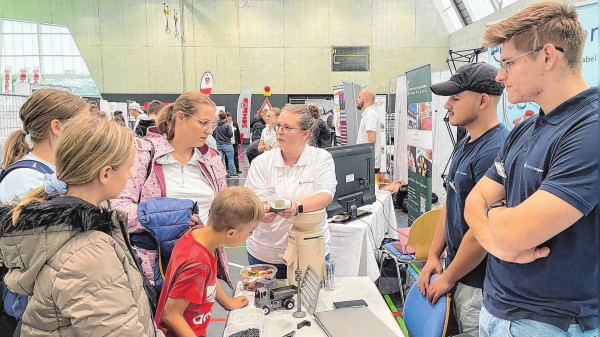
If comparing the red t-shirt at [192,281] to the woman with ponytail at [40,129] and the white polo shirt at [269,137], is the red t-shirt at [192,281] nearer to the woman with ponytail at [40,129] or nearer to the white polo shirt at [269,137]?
the woman with ponytail at [40,129]

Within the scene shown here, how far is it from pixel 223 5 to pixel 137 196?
1240 cm

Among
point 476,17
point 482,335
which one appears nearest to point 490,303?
point 482,335

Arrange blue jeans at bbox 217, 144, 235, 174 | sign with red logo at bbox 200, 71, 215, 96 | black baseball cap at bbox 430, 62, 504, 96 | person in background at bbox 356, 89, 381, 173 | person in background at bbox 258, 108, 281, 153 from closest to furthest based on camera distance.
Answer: black baseball cap at bbox 430, 62, 504, 96 → sign with red logo at bbox 200, 71, 215, 96 → person in background at bbox 356, 89, 381, 173 → person in background at bbox 258, 108, 281, 153 → blue jeans at bbox 217, 144, 235, 174

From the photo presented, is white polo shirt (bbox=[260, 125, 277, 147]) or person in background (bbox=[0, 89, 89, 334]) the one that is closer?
person in background (bbox=[0, 89, 89, 334])

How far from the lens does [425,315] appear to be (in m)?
1.70

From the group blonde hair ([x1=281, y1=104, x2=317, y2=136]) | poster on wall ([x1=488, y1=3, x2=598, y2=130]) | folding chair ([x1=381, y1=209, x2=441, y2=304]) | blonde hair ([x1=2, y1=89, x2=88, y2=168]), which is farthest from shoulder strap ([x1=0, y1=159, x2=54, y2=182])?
folding chair ([x1=381, y1=209, x2=441, y2=304])

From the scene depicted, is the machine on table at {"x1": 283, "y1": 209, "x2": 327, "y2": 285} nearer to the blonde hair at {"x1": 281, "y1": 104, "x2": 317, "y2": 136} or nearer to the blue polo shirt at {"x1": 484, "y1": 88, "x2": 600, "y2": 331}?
the blonde hair at {"x1": 281, "y1": 104, "x2": 317, "y2": 136}

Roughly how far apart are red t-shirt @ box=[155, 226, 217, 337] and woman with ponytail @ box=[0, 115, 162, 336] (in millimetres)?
365

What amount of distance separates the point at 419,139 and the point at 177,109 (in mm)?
2668

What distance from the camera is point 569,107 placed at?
1057 mm

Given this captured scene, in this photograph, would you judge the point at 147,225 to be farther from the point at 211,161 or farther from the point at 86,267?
the point at 86,267

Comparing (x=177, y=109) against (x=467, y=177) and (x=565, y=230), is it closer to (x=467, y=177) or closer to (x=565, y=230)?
(x=467, y=177)

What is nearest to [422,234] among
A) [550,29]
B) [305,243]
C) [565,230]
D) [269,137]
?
[305,243]

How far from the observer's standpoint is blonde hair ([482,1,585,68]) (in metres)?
1.05
